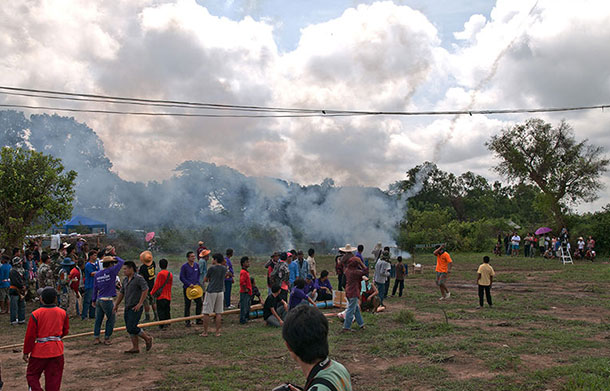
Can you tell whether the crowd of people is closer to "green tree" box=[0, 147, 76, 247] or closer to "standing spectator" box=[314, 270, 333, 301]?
"standing spectator" box=[314, 270, 333, 301]

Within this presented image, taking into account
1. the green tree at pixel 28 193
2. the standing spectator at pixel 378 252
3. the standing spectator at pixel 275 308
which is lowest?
the standing spectator at pixel 275 308

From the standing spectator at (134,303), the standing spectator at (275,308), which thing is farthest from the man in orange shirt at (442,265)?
the standing spectator at (134,303)

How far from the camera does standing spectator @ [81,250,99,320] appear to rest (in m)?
12.6

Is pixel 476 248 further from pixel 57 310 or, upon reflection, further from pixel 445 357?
pixel 57 310

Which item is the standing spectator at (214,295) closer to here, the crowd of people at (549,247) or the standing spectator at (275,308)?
the standing spectator at (275,308)

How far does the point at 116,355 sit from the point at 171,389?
2.55 meters

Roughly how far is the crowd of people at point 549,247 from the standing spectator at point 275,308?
24.3 meters

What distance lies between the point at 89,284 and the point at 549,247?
3012cm

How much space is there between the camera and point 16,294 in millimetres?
12438

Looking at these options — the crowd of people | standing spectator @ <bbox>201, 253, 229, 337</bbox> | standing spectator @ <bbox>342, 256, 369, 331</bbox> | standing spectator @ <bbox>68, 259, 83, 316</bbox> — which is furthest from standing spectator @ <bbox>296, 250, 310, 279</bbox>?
the crowd of people

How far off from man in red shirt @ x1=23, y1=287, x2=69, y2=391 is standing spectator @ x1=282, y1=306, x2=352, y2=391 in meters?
4.32

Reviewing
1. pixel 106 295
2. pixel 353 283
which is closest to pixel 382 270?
pixel 353 283

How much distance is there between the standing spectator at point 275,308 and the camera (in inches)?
452

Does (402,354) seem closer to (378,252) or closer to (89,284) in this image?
(89,284)
